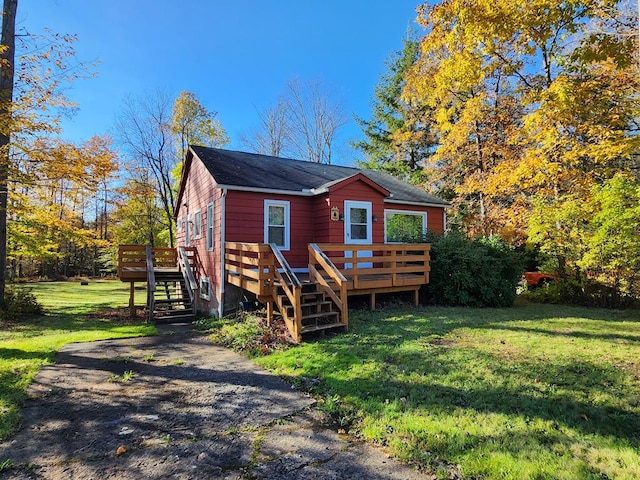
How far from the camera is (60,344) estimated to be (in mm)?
6977

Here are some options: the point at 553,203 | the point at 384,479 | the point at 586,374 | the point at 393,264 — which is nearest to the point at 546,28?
the point at 553,203

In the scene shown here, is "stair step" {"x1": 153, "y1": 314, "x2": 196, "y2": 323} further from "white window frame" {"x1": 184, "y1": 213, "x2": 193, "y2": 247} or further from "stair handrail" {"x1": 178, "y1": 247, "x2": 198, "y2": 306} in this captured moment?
"white window frame" {"x1": 184, "y1": 213, "x2": 193, "y2": 247}

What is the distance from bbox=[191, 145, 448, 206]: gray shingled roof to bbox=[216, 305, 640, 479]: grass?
5293 millimetres

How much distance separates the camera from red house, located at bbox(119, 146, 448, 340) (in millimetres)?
7621

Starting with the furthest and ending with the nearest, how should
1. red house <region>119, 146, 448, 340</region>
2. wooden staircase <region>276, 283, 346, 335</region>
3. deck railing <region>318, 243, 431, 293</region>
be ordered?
deck railing <region>318, 243, 431, 293</region>, red house <region>119, 146, 448, 340</region>, wooden staircase <region>276, 283, 346, 335</region>

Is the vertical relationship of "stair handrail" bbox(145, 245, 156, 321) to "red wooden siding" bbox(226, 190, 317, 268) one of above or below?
below

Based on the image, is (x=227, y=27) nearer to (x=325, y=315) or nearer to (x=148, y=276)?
(x=148, y=276)

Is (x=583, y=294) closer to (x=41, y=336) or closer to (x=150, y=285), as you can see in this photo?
(x=150, y=285)

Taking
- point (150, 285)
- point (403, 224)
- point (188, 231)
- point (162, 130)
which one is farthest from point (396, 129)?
point (150, 285)

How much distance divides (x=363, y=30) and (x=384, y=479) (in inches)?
763

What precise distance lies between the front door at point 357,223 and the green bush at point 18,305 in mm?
10022

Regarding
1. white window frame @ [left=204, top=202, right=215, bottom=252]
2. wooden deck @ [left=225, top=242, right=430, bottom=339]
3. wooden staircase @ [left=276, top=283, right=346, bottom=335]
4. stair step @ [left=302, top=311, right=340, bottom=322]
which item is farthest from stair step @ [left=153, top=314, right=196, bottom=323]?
stair step @ [left=302, top=311, right=340, bottom=322]

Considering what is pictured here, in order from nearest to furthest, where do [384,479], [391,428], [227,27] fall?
[384,479] → [391,428] → [227,27]

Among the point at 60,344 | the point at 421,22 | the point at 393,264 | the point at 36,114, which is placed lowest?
the point at 60,344
